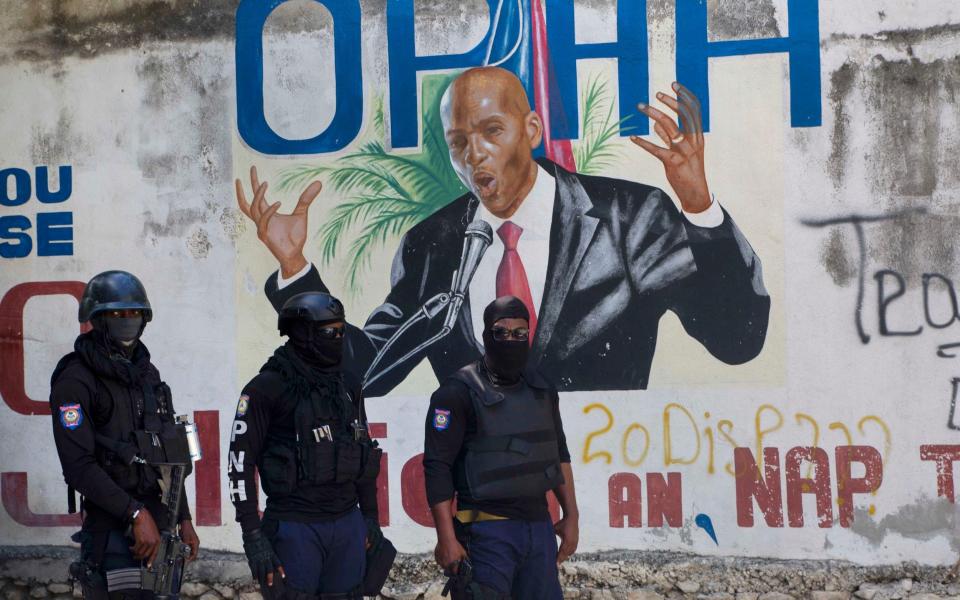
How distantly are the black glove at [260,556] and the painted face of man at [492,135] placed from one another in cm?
309

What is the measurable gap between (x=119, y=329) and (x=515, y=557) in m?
1.96

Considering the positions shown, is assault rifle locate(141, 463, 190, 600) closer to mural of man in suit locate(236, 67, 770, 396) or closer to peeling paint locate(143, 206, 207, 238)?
mural of man in suit locate(236, 67, 770, 396)

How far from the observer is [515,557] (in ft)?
17.1

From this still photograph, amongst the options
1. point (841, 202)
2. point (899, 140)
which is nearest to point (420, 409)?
point (841, 202)

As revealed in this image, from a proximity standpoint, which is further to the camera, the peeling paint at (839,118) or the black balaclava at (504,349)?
the peeling paint at (839,118)

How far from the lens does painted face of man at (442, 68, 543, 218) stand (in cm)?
734

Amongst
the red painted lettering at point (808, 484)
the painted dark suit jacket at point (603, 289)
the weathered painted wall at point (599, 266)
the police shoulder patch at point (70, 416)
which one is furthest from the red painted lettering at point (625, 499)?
the police shoulder patch at point (70, 416)

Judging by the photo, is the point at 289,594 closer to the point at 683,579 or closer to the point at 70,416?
the point at 70,416

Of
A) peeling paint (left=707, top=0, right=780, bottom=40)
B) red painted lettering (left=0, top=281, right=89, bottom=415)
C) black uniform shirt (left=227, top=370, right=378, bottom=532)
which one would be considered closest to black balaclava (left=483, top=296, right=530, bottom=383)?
black uniform shirt (left=227, top=370, right=378, bottom=532)

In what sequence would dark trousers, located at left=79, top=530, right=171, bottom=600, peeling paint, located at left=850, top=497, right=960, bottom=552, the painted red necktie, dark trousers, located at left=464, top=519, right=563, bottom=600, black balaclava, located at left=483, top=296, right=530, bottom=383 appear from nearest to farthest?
dark trousers, located at left=79, top=530, right=171, bottom=600 < dark trousers, located at left=464, top=519, right=563, bottom=600 < black balaclava, located at left=483, top=296, right=530, bottom=383 < peeling paint, located at left=850, top=497, right=960, bottom=552 < the painted red necktie

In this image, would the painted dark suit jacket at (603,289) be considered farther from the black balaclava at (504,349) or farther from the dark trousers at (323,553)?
the dark trousers at (323,553)

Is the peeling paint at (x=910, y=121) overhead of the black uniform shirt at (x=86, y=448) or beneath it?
overhead

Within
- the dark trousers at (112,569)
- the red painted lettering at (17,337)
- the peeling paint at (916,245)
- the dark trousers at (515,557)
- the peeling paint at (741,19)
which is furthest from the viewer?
the red painted lettering at (17,337)

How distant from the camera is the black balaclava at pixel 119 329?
510cm
